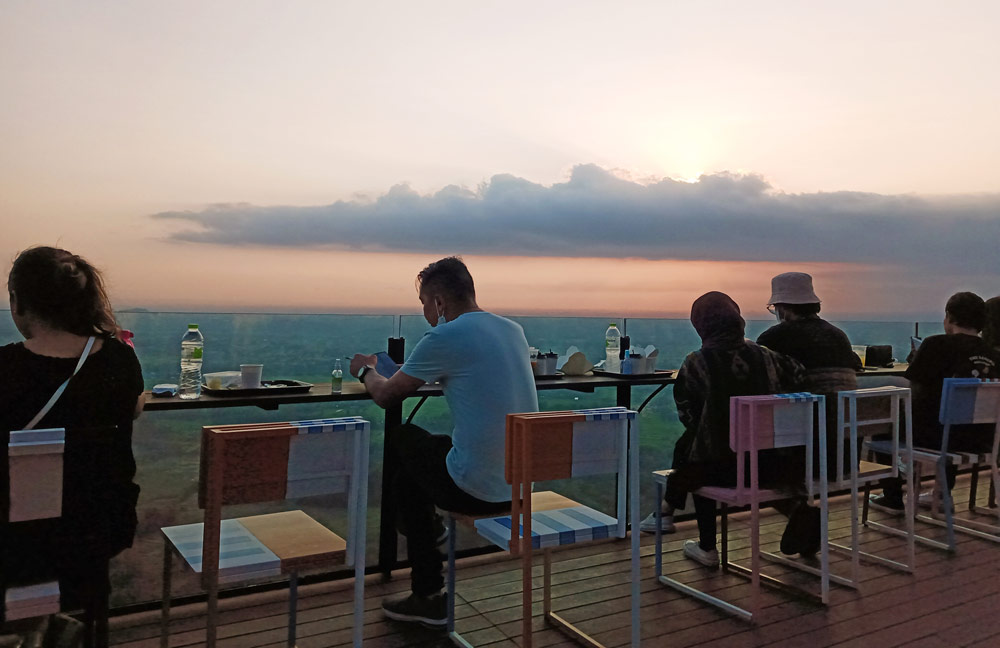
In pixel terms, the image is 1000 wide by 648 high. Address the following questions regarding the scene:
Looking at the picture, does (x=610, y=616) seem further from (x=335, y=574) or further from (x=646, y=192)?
(x=646, y=192)

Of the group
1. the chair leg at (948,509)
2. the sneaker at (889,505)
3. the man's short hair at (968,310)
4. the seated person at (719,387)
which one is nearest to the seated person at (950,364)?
the man's short hair at (968,310)

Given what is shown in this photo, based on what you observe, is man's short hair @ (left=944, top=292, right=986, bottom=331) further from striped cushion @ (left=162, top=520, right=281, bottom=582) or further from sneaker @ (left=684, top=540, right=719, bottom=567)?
striped cushion @ (left=162, top=520, right=281, bottom=582)

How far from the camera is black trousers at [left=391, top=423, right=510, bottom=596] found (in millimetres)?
2248

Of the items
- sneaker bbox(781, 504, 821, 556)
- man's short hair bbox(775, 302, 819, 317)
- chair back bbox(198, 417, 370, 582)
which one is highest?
man's short hair bbox(775, 302, 819, 317)

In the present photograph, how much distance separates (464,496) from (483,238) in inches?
401

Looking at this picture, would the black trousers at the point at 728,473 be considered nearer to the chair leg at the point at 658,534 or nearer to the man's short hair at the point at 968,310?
the chair leg at the point at 658,534

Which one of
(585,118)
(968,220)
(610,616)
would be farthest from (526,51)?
(968,220)

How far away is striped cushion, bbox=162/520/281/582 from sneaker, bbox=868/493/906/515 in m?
3.78

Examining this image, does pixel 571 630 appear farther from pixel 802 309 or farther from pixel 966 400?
pixel 966 400

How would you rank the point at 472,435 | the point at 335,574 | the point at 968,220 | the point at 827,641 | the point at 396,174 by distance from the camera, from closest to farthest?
1. the point at 472,435
2. the point at 827,641
3. the point at 335,574
4. the point at 396,174
5. the point at 968,220

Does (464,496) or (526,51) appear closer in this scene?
(464,496)

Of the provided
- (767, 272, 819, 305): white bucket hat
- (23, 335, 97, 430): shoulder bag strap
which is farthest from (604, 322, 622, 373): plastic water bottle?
(23, 335, 97, 430): shoulder bag strap

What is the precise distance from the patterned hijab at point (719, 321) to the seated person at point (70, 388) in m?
2.17

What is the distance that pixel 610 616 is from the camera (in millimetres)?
2547
